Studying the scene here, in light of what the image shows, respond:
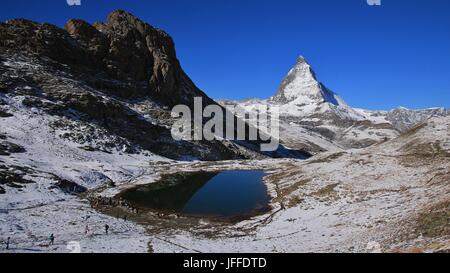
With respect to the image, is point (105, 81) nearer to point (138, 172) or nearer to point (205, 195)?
point (138, 172)

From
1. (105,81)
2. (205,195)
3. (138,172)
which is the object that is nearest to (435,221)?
(205,195)

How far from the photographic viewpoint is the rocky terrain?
35.2 m

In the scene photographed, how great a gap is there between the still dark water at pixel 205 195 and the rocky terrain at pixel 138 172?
10.8 ft

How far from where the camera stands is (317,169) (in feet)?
242

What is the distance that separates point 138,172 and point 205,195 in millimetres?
26631

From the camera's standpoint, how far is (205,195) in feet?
223

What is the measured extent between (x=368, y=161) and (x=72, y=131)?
3153 inches

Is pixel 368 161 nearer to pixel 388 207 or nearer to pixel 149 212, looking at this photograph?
pixel 388 207

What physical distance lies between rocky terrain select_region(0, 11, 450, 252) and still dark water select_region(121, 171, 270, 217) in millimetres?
3289

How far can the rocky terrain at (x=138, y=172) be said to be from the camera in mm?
35188

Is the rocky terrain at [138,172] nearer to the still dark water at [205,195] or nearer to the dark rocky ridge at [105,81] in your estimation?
the dark rocky ridge at [105,81]

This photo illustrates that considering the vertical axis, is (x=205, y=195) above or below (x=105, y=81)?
below

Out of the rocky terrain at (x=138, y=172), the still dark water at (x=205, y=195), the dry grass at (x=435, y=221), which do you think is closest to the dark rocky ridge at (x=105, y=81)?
the rocky terrain at (x=138, y=172)

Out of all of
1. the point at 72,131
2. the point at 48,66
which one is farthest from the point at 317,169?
the point at 48,66
